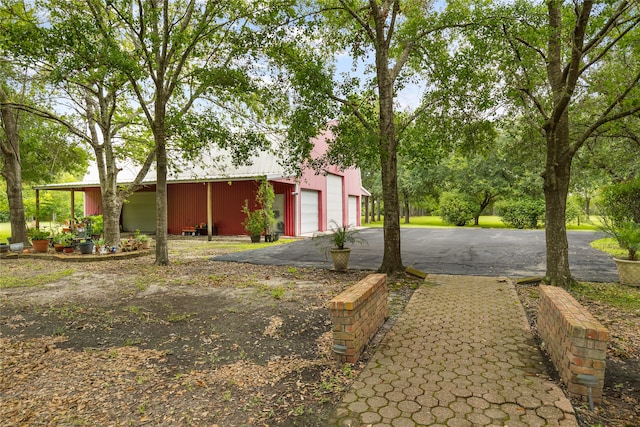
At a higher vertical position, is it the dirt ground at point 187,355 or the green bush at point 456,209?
the green bush at point 456,209

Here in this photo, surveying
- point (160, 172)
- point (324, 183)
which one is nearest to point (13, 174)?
point (160, 172)

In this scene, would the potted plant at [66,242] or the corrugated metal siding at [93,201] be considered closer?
the potted plant at [66,242]

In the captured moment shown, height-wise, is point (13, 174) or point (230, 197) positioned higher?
point (13, 174)

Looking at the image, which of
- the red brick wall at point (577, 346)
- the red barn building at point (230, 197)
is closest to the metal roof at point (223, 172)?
the red barn building at point (230, 197)

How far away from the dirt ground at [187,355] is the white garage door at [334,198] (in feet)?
45.6

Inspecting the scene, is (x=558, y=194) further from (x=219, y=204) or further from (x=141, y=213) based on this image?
(x=141, y=213)

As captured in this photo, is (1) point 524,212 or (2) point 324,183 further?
(1) point 524,212

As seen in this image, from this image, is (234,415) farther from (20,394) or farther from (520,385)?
(520,385)

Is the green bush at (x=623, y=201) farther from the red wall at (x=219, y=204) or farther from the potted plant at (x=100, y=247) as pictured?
the potted plant at (x=100, y=247)

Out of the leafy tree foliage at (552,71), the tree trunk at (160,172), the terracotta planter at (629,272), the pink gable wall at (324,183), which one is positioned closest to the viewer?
the leafy tree foliage at (552,71)

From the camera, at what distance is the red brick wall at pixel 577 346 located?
2.59 metres

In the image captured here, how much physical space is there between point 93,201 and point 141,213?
3.94 metres

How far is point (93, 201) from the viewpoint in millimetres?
22781

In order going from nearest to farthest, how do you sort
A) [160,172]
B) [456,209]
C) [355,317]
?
[355,317] < [160,172] < [456,209]
